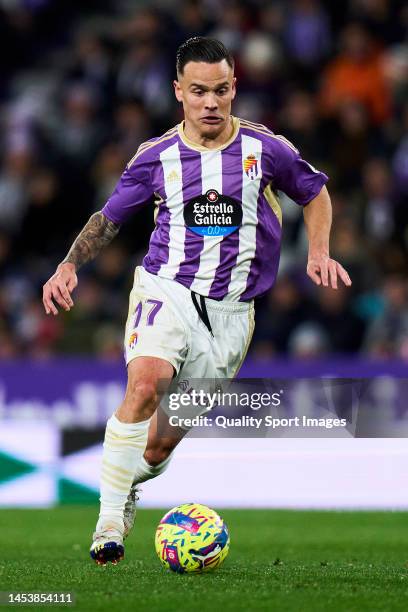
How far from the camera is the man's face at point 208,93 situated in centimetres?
621

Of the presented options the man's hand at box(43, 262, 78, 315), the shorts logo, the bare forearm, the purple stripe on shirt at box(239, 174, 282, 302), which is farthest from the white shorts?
the bare forearm

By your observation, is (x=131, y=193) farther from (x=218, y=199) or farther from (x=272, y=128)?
(x=272, y=128)

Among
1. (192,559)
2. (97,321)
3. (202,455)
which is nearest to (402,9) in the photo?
(97,321)

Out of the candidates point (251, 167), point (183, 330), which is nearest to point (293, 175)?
point (251, 167)

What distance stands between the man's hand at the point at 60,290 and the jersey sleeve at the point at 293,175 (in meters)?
1.12

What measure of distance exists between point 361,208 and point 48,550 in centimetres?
633

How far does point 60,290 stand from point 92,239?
1.92ft

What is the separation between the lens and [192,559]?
5.95 m

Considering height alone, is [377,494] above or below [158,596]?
above

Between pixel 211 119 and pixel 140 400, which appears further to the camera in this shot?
pixel 211 119

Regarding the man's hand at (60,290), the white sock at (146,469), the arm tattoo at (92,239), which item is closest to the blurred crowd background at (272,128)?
the white sock at (146,469)

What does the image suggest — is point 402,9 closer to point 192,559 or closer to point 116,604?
point 192,559

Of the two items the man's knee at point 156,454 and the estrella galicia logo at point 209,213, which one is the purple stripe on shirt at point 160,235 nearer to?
the estrella galicia logo at point 209,213

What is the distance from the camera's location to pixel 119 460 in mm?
6016
